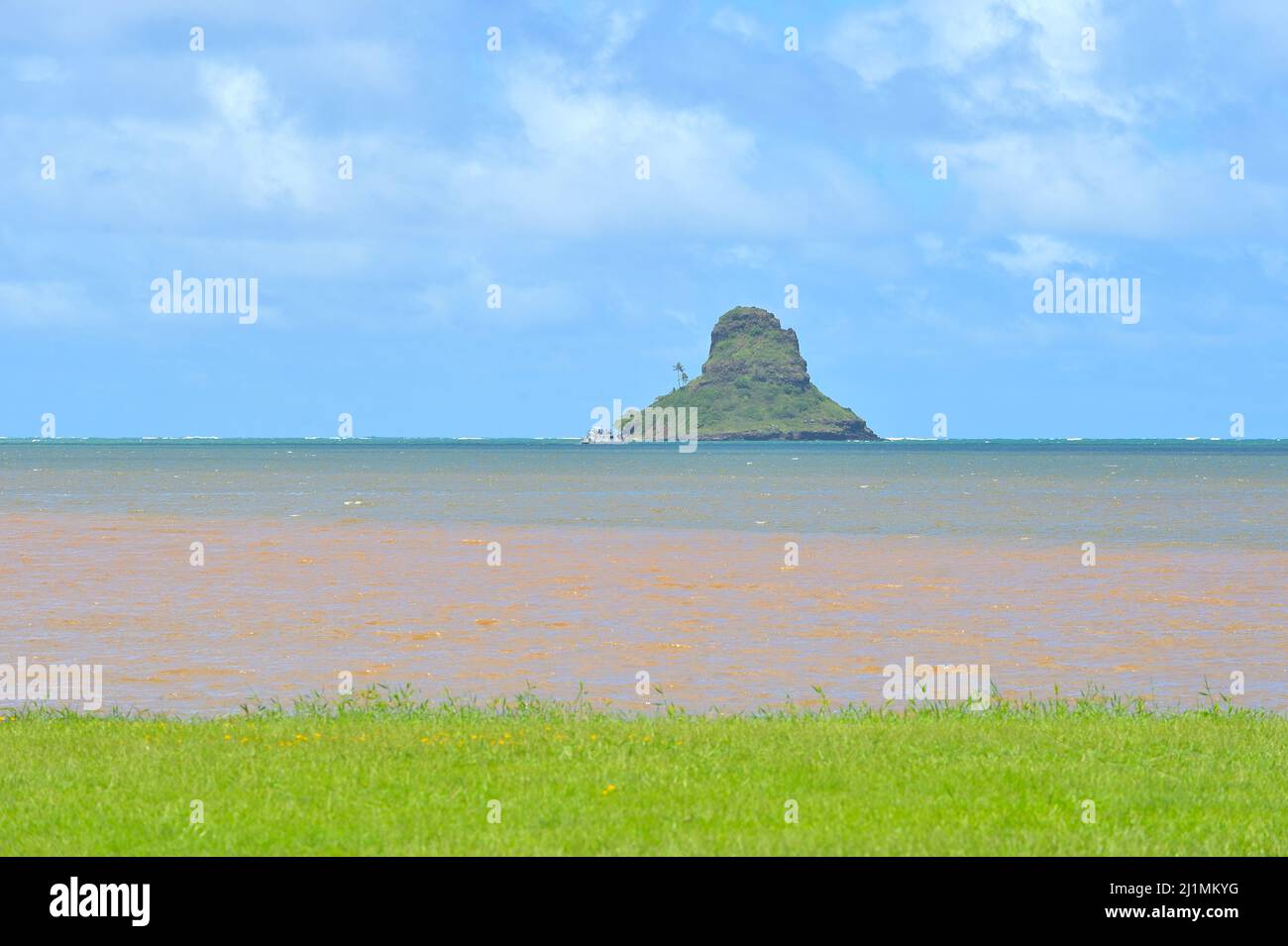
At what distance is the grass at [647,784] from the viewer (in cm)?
959

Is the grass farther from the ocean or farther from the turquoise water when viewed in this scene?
the turquoise water

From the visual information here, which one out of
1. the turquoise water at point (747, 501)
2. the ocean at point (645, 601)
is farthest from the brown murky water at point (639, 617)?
the turquoise water at point (747, 501)

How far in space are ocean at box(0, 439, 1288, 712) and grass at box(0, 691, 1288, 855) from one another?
3.69 m

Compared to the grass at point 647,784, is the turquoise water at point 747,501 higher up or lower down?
higher up

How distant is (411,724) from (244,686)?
558 cm

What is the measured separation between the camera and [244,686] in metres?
19.3

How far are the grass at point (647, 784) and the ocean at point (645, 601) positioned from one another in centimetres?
369

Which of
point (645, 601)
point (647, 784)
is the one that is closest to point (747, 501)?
point (645, 601)

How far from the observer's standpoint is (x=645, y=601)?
30125mm

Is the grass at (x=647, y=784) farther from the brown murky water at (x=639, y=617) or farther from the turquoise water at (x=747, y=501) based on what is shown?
the turquoise water at (x=747, y=501)

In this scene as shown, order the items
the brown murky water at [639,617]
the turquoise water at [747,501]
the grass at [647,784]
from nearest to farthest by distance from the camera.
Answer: the grass at [647,784] → the brown murky water at [639,617] → the turquoise water at [747,501]

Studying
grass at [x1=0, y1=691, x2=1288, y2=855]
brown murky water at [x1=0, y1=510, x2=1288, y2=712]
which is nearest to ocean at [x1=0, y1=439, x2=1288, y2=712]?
brown murky water at [x1=0, y1=510, x2=1288, y2=712]
